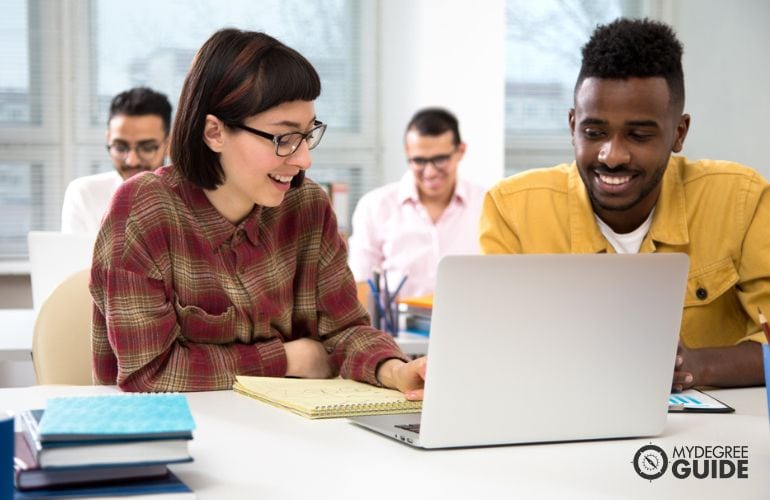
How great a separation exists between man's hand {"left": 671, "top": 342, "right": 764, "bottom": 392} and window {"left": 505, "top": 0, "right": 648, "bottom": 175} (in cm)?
434

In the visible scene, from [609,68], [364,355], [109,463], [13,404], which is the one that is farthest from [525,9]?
[109,463]

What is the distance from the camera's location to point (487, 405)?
1307 millimetres

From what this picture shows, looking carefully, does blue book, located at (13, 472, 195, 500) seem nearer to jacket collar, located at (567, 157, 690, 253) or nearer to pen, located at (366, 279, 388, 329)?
jacket collar, located at (567, 157, 690, 253)

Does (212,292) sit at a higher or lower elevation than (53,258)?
higher

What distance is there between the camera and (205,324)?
187cm

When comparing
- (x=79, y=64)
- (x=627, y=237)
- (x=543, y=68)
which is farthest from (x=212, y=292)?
(x=543, y=68)

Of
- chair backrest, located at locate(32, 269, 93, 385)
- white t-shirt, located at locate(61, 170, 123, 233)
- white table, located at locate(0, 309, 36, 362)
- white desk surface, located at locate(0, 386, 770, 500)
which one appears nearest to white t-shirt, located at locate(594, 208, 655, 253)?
white desk surface, located at locate(0, 386, 770, 500)

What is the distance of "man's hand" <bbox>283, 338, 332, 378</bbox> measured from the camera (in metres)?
1.94

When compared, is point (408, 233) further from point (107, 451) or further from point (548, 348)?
point (107, 451)

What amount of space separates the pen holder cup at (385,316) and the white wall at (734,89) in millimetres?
1948

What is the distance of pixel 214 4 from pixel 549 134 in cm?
216

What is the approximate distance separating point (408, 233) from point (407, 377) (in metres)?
3.15

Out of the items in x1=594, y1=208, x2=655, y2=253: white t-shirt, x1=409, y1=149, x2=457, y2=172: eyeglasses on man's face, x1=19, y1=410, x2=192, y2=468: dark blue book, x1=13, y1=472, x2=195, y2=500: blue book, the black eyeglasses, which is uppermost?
the black eyeglasses

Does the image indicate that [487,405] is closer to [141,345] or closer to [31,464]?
[31,464]
